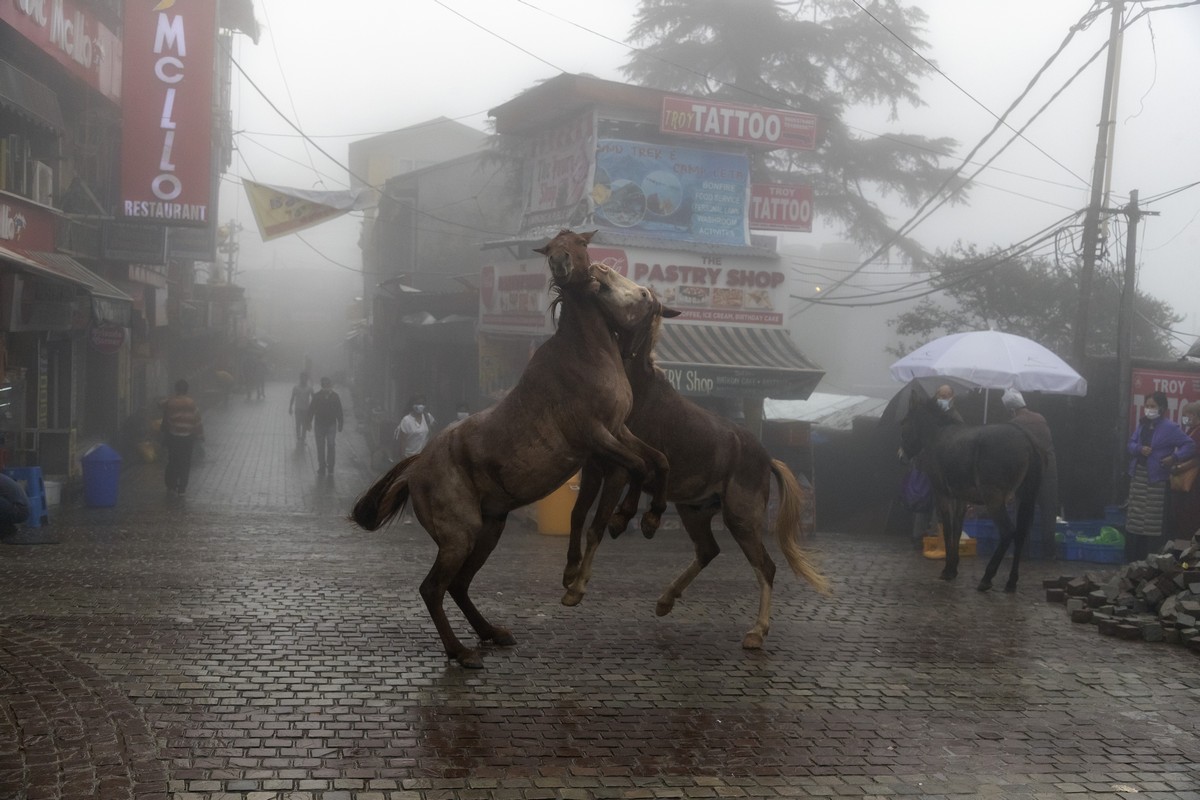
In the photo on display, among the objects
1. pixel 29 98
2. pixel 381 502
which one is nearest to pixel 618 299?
pixel 381 502

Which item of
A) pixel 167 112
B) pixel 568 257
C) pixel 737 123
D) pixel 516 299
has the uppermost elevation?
pixel 737 123

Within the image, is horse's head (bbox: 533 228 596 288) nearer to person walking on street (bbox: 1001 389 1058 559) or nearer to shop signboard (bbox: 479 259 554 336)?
person walking on street (bbox: 1001 389 1058 559)

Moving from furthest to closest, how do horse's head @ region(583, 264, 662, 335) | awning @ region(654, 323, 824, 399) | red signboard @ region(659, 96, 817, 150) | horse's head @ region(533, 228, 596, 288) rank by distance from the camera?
red signboard @ region(659, 96, 817, 150), awning @ region(654, 323, 824, 399), horse's head @ region(583, 264, 662, 335), horse's head @ region(533, 228, 596, 288)

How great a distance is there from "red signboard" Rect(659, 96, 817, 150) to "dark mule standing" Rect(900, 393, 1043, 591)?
24.5 feet

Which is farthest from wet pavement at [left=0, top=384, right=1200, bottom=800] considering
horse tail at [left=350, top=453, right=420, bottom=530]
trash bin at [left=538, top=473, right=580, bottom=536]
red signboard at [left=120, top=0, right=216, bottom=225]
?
red signboard at [left=120, top=0, right=216, bottom=225]

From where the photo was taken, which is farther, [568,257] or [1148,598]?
[1148,598]

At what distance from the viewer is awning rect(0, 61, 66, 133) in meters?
14.6

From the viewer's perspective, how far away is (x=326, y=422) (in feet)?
70.4

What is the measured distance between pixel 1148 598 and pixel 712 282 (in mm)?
9857

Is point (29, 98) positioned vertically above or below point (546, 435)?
above

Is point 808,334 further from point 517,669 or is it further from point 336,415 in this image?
point 517,669

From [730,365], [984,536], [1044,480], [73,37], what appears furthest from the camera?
[73,37]

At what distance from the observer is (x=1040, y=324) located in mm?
24266

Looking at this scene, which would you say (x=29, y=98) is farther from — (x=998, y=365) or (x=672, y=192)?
(x=998, y=365)
